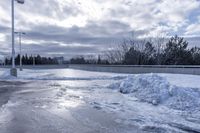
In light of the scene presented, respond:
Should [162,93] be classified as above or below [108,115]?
above

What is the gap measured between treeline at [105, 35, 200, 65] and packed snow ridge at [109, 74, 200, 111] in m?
49.6

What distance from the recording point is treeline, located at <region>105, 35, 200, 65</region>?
62156 mm

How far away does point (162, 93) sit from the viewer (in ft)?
37.2

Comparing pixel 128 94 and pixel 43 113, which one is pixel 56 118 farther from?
pixel 128 94

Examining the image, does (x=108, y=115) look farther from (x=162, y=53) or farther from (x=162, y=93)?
(x=162, y=53)

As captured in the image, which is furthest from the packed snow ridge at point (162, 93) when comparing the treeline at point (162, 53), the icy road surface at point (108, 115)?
the treeline at point (162, 53)

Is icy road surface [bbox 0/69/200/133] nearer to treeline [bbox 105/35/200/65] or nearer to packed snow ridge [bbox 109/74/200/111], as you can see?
packed snow ridge [bbox 109/74/200/111]

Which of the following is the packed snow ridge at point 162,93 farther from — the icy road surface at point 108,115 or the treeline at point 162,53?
the treeline at point 162,53

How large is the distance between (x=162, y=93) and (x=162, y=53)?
57504 millimetres

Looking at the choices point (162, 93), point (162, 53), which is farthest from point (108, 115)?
point (162, 53)

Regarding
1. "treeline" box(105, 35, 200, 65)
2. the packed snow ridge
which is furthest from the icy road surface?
"treeline" box(105, 35, 200, 65)

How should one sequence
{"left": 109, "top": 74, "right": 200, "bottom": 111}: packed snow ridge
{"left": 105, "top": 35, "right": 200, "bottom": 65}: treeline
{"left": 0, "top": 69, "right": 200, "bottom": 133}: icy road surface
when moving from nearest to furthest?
{"left": 0, "top": 69, "right": 200, "bottom": 133}: icy road surface → {"left": 109, "top": 74, "right": 200, "bottom": 111}: packed snow ridge → {"left": 105, "top": 35, "right": 200, "bottom": 65}: treeline

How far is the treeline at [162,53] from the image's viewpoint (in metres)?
62.2

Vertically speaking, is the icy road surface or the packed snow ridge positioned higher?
the packed snow ridge
